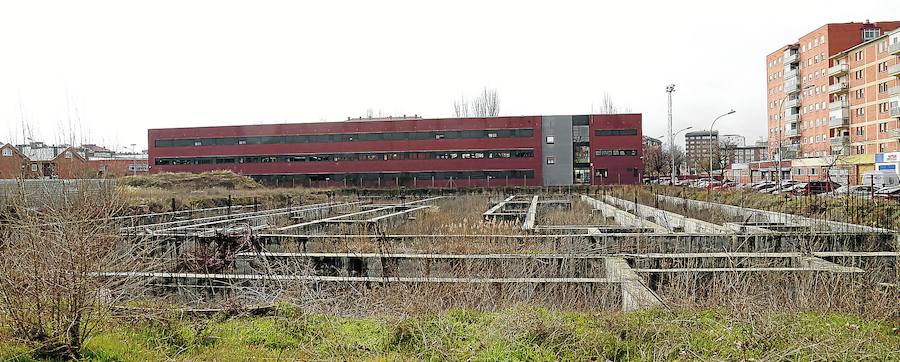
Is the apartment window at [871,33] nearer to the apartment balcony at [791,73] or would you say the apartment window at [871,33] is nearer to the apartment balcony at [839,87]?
the apartment balcony at [839,87]

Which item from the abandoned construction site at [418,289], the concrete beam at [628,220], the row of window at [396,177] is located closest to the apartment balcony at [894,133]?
the row of window at [396,177]

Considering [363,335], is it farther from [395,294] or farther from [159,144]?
[159,144]

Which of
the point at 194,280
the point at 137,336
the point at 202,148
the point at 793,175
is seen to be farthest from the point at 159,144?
the point at 793,175

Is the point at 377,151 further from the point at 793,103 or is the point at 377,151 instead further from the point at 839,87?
the point at 793,103

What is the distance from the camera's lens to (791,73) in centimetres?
5853

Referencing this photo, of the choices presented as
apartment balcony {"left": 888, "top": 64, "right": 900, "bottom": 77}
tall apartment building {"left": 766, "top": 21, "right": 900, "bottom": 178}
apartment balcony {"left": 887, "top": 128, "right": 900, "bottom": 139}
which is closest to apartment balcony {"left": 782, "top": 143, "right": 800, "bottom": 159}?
tall apartment building {"left": 766, "top": 21, "right": 900, "bottom": 178}

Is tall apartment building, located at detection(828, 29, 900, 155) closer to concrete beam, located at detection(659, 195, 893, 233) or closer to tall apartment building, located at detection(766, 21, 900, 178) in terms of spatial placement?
tall apartment building, located at detection(766, 21, 900, 178)

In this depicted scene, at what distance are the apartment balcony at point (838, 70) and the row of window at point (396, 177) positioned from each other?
28.1 metres

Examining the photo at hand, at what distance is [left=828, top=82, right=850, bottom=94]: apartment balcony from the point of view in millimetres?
49156

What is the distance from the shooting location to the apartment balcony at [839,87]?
4916 cm

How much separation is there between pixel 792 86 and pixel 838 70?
→ 8.98 meters

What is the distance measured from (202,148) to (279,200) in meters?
23.2

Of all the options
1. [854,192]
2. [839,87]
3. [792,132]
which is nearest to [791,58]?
[792,132]

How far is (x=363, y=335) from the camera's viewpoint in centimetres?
551
